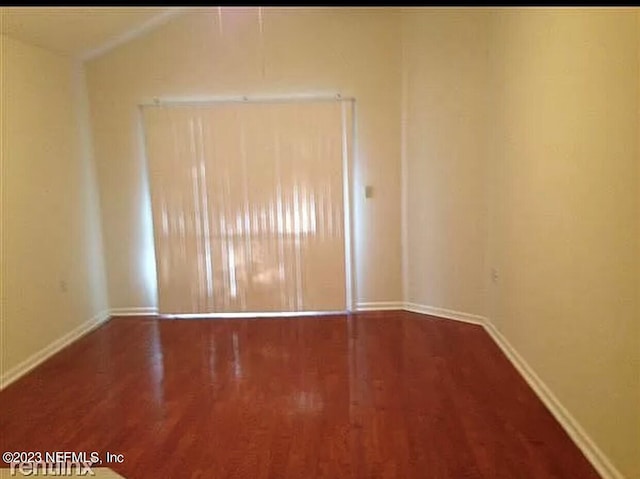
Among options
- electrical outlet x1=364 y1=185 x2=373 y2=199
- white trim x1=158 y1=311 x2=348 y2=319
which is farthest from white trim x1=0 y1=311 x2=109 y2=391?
electrical outlet x1=364 y1=185 x2=373 y2=199

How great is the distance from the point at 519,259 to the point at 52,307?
134 inches

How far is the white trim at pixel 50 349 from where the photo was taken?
159 inches

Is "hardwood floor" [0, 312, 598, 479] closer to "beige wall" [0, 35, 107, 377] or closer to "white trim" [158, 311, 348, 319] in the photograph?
"beige wall" [0, 35, 107, 377]

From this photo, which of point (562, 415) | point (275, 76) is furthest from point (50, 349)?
point (562, 415)

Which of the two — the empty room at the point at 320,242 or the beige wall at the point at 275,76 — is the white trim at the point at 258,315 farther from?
the beige wall at the point at 275,76

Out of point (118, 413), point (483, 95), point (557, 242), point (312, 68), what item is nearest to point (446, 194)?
point (483, 95)

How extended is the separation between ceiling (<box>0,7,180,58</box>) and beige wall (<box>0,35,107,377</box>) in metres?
0.12

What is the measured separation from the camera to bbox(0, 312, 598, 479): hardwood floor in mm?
2887

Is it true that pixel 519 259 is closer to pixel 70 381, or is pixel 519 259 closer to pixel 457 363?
pixel 457 363

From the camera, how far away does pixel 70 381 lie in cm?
405

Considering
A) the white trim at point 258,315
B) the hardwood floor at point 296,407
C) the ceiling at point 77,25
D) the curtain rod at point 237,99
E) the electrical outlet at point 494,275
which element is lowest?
the hardwood floor at point 296,407

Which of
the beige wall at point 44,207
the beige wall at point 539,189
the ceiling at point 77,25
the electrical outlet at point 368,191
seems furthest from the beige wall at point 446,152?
the beige wall at point 44,207

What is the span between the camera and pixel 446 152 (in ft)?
16.5

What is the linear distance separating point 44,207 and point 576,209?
12.1 ft
